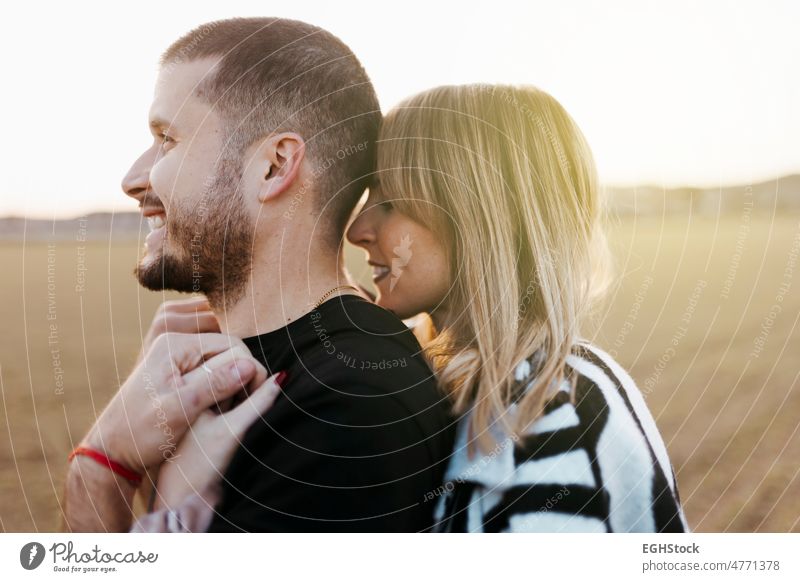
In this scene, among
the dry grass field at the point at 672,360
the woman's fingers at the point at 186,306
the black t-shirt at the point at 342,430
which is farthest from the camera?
the dry grass field at the point at 672,360

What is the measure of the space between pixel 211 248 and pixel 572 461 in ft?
1.91

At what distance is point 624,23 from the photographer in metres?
1.42

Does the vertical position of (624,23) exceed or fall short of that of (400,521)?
it exceeds it

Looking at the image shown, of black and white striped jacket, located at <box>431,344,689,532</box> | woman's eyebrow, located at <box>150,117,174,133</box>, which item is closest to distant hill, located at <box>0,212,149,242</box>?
woman's eyebrow, located at <box>150,117,174,133</box>

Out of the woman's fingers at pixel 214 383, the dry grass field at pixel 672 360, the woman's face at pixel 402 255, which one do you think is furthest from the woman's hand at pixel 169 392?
the dry grass field at pixel 672 360

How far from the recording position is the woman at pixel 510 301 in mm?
1027

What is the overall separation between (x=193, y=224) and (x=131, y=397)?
26cm

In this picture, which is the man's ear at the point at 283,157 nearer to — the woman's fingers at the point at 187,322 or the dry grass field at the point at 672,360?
the woman's fingers at the point at 187,322

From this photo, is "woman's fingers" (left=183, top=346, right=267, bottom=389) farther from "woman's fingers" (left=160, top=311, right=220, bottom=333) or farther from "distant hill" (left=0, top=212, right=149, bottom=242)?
"distant hill" (left=0, top=212, right=149, bottom=242)

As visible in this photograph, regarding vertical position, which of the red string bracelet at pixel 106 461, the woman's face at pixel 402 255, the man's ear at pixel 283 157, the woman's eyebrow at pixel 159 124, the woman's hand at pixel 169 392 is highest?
the woman's eyebrow at pixel 159 124

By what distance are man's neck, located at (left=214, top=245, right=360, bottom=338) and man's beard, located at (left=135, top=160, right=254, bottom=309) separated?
0.08 feet

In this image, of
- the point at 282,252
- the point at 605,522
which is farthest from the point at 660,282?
the point at 282,252

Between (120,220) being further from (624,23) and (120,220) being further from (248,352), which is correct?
(624,23)
